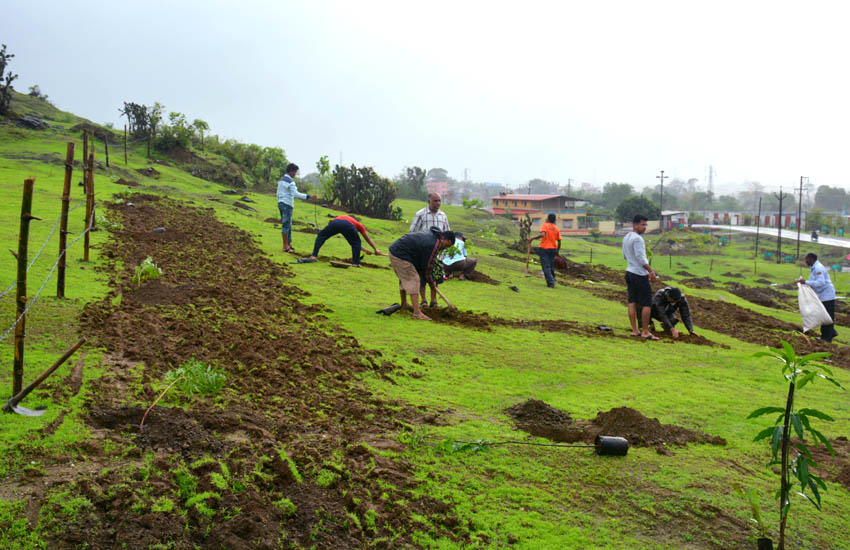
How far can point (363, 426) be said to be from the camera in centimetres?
545

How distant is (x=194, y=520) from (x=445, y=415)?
9.04 feet

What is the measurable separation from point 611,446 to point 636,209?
75909 mm

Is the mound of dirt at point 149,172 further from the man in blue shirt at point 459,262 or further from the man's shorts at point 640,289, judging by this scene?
the man's shorts at point 640,289

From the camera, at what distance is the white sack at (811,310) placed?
1354cm

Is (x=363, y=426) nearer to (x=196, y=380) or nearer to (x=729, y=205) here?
(x=196, y=380)

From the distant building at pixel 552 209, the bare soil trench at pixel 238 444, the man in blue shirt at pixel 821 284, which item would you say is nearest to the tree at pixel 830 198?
the distant building at pixel 552 209

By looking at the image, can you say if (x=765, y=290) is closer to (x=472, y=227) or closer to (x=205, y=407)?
(x=472, y=227)

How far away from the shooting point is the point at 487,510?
4.25m

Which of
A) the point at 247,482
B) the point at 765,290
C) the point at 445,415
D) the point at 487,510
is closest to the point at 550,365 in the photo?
the point at 445,415

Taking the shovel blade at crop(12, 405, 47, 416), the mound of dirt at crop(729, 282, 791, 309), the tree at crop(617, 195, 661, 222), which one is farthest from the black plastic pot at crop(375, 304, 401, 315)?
the tree at crop(617, 195, 661, 222)

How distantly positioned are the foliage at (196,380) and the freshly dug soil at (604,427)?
2.72 m

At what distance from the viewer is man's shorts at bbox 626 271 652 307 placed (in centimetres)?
1036

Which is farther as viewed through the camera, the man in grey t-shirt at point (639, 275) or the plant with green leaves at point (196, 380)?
the man in grey t-shirt at point (639, 275)

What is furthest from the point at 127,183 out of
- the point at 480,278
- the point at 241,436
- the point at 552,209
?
the point at 552,209
